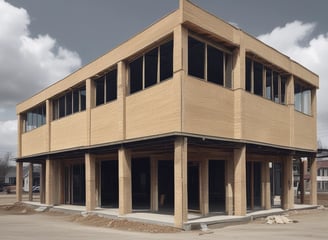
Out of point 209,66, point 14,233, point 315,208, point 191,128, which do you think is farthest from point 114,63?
point 315,208

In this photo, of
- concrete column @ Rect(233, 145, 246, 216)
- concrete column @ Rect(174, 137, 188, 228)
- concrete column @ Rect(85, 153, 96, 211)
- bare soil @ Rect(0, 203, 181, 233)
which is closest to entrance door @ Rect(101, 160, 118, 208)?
bare soil @ Rect(0, 203, 181, 233)

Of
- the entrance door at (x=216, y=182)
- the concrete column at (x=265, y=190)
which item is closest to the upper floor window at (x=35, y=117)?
the entrance door at (x=216, y=182)

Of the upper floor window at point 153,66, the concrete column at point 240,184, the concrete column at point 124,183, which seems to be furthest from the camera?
the concrete column at point 124,183

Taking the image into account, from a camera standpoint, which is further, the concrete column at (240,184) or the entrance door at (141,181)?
the entrance door at (141,181)

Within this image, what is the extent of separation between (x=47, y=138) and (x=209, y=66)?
16.7m

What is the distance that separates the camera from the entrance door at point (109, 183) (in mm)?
31969

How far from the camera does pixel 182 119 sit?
19.0 m

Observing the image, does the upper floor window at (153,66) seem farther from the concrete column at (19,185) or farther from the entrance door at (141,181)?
the concrete column at (19,185)

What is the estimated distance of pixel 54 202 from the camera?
112ft

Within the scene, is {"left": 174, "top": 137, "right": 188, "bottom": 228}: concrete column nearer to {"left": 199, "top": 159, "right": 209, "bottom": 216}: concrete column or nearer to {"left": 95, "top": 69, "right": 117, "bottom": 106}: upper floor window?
{"left": 199, "top": 159, "right": 209, "bottom": 216}: concrete column

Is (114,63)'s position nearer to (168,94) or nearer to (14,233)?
(168,94)

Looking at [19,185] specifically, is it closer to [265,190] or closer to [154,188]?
[154,188]

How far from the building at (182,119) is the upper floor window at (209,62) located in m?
0.05

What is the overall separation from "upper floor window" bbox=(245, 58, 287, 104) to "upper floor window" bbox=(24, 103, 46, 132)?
18.7 m
